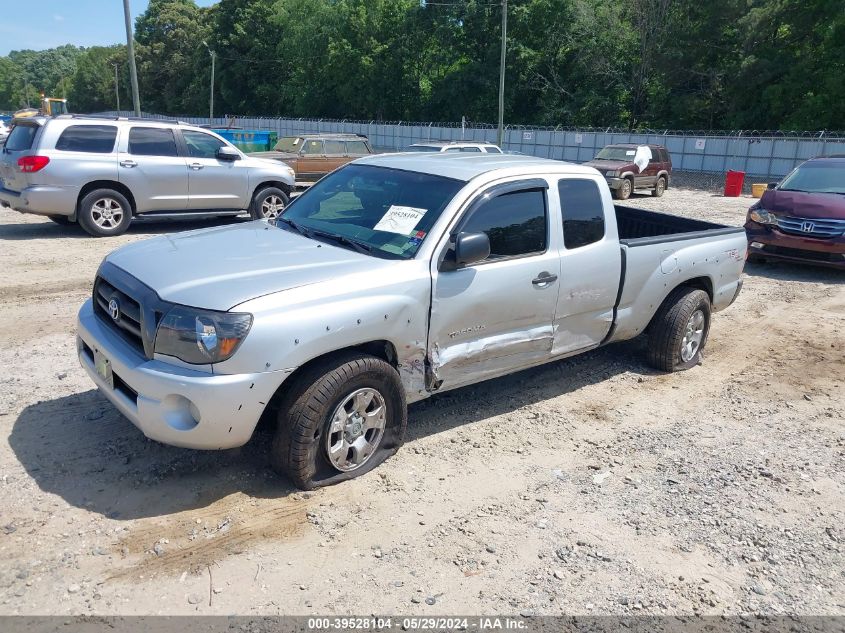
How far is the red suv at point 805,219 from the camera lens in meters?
10.1

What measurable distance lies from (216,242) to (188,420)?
144cm

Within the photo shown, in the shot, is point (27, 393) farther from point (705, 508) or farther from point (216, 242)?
point (705, 508)

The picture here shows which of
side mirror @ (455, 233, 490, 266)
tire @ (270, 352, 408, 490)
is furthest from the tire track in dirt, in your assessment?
side mirror @ (455, 233, 490, 266)

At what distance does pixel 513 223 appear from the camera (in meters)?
4.77

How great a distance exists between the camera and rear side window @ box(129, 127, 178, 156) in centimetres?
1107

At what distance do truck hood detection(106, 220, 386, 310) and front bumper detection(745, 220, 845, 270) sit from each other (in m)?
8.27

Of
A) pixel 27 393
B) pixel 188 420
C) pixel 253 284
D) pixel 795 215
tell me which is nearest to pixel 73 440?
pixel 27 393

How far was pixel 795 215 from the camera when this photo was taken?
1045 cm

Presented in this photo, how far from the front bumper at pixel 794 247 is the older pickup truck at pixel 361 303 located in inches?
228

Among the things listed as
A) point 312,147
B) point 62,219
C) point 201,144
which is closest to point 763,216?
point 201,144

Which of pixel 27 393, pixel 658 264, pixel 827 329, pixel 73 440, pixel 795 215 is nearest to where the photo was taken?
pixel 73 440

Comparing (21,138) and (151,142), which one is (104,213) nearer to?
(151,142)

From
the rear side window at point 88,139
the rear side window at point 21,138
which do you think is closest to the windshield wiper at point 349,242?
the rear side window at point 88,139

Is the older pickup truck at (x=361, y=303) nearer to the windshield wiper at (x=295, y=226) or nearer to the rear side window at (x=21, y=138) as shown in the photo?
the windshield wiper at (x=295, y=226)
